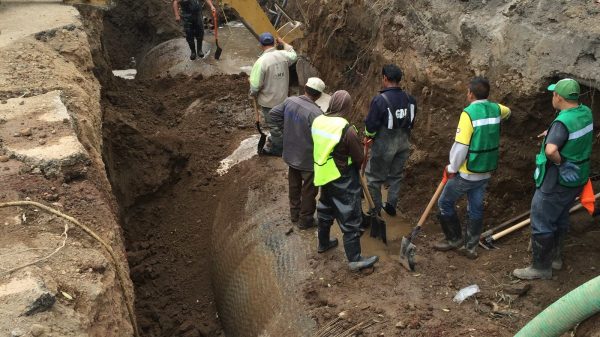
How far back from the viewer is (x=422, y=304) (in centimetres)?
512

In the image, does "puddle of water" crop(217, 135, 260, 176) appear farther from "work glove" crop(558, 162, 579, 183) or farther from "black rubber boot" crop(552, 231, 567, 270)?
"work glove" crop(558, 162, 579, 183)

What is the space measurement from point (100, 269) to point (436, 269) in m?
3.28

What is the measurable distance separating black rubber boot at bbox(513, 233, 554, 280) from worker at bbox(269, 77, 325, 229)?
2254mm

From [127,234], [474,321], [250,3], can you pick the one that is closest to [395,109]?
[474,321]

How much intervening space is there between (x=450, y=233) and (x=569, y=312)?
6.72 feet

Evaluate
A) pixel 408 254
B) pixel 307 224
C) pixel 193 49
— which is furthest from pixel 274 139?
pixel 193 49

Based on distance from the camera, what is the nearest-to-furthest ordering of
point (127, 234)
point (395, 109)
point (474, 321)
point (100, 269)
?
1. point (100, 269)
2. point (474, 321)
3. point (395, 109)
4. point (127, 234)

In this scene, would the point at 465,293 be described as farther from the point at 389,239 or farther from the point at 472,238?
the point at 389,239

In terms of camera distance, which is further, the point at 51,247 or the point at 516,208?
the point at 516,208

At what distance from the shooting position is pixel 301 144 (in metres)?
5.89

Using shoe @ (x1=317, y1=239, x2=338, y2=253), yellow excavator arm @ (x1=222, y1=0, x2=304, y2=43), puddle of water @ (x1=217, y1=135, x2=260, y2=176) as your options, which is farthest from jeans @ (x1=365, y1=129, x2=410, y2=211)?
yellow excavator arm @ (x1=222, y1=0, x2=304, y2=43)

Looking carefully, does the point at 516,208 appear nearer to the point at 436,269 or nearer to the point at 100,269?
the point at 436,269


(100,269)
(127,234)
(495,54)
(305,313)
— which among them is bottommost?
(127,234)

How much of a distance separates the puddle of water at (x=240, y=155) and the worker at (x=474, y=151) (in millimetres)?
3495
